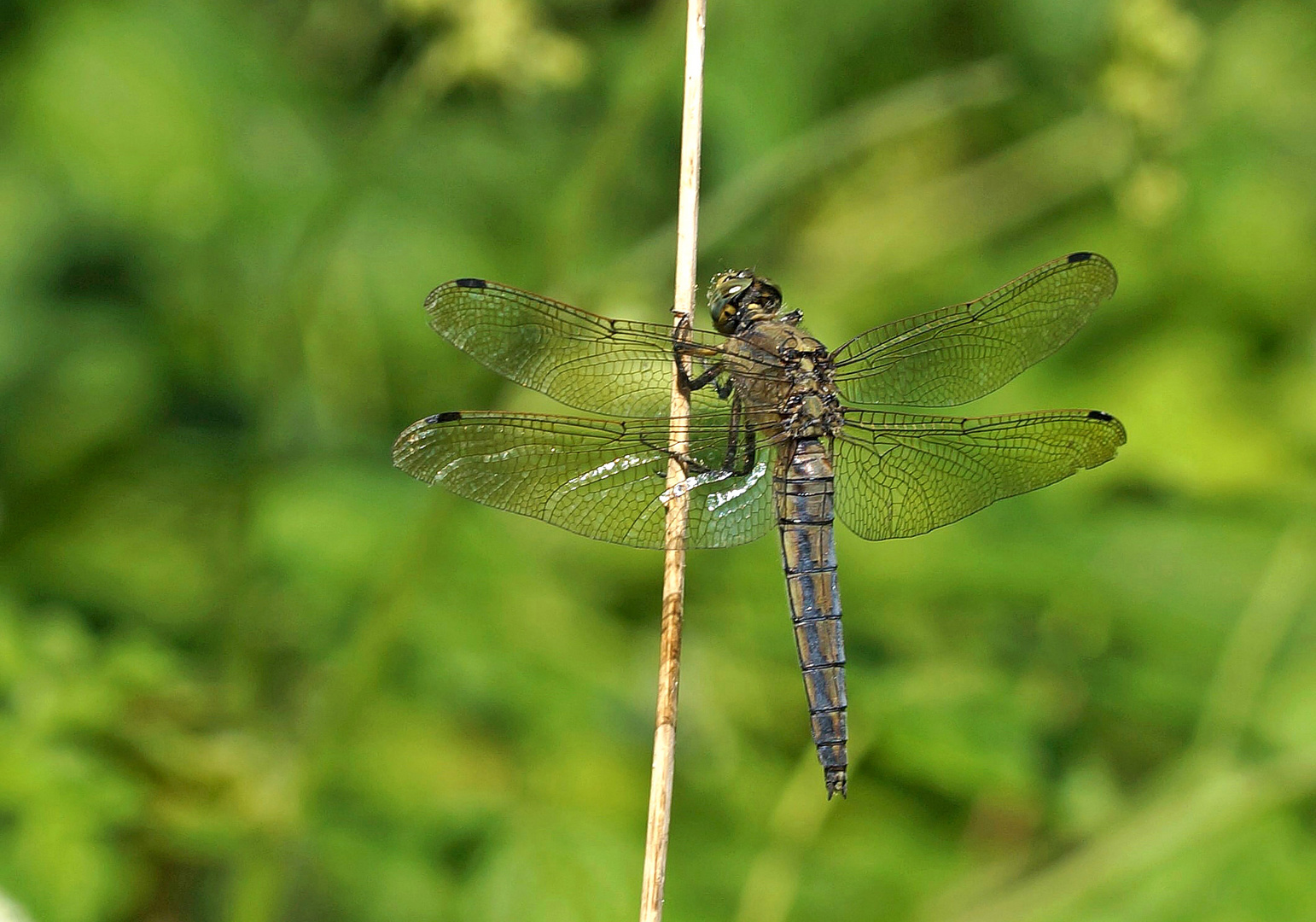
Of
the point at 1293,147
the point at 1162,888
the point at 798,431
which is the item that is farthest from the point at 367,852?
the point at 1293,147

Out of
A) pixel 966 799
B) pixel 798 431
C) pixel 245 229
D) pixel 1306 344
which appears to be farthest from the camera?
pixel 1306 344

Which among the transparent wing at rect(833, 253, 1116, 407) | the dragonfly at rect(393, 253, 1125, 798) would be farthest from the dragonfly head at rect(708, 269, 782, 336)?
the transparent wing at rect(833, 253, 1116, 407)

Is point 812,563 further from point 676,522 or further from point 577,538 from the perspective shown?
point 577,538

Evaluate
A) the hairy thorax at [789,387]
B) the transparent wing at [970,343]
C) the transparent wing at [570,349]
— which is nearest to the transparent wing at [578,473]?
the transparent wing at [570,349]

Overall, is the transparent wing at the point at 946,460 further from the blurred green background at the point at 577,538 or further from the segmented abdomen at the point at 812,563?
the blurred green background at the point at 577,538

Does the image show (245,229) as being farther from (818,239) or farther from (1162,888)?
(1162,888)

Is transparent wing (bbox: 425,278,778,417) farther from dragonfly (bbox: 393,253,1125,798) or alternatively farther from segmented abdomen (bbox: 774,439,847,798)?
segmented abdomen (bbox: 774,439,847,798)

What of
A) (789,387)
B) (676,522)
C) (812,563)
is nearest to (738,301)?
(789,387)
